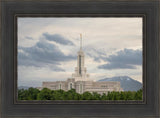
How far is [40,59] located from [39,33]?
20 cm

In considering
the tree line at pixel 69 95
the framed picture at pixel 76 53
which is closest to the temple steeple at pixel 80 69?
the framed picture at pixel 76 53

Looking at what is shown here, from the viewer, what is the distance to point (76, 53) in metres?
1.91

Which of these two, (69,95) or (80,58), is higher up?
(80,58)

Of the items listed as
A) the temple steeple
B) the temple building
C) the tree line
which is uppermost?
the temple steeple

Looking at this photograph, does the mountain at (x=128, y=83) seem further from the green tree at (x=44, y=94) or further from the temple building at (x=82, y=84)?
the green tree at (x=44, y=94)

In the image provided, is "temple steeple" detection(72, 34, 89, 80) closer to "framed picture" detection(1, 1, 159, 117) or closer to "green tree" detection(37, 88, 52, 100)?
"framed picture" detection(1, 1, 159, 117)

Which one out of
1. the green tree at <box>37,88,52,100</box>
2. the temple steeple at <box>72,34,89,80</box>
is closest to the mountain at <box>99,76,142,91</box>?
the temple steeple at <box>72,34,89,80</box>

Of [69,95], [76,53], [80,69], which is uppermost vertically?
[76,53]

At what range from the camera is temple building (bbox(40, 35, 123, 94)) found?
1894 millimetres

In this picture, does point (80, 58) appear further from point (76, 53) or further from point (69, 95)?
point (69, 95)

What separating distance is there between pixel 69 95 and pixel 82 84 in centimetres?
13

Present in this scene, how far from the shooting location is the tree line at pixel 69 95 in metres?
1.88

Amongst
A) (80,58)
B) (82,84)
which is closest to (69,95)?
(82,84)

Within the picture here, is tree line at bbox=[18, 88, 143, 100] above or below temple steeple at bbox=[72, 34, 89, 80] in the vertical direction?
below
